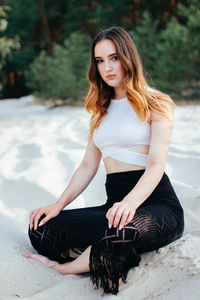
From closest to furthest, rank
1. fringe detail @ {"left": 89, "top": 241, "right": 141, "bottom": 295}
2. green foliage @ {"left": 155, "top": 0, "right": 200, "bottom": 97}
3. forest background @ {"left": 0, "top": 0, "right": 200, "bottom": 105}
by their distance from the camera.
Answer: fringe detail @ {"left": 89, "top": 241, "right": 141, "bottom": 295} < green foliage @ {"left": 155, "top": 0, "right": 200, "bottom": 97} < forest background @ {"left": 0, "top": 0, "right": 200, "bottom": 105}

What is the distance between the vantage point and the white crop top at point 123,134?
1.82 m

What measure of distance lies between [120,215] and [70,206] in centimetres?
115

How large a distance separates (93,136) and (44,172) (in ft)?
4.28

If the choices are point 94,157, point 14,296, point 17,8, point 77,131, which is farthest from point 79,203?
point 17,8

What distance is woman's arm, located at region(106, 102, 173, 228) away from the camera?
150 cm

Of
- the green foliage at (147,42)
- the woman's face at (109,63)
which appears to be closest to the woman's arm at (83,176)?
the woman's face at (109,63)

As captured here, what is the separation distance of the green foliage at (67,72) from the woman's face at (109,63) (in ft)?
28.0

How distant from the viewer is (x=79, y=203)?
8.59 ft

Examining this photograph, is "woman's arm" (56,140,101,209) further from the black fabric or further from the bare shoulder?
the bare shoulder

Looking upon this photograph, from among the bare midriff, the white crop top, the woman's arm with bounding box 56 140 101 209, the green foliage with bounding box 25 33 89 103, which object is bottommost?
the green foliage with bounding box 25 33 89 103

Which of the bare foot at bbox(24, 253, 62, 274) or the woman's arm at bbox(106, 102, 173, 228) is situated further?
the bare foot at bbox(24, 253, 62, 274)

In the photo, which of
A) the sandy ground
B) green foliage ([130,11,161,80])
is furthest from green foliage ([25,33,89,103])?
the sandy ground

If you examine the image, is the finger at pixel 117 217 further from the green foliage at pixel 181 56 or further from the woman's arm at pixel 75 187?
the green foliage at pixel 181 56

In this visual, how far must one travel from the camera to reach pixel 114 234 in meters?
1.48
